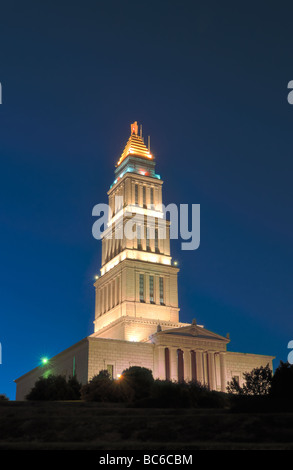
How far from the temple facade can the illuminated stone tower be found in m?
0.12

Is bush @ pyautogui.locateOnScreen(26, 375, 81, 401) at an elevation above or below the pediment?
below

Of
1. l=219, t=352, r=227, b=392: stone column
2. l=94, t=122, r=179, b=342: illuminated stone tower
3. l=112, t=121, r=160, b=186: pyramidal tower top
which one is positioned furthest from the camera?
l=112, t=121, r=160, b=186: pyramidal tower top

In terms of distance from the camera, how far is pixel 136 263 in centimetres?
7188

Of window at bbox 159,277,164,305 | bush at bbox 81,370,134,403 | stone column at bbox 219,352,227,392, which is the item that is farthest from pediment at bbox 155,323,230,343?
bush at bbox 81,370,134,403

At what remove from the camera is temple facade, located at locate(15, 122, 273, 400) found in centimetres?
6141

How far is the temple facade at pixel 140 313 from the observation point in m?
61.4

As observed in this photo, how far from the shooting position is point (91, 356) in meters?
59.3

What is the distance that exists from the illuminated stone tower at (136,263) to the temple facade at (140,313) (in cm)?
12

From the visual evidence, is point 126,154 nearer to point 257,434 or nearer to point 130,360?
point 130,360

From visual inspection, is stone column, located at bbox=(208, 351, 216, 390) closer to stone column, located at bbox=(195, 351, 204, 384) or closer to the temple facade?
the temple facade

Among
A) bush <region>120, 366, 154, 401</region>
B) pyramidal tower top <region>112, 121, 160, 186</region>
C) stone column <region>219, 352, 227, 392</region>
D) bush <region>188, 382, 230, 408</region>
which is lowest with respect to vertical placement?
bush <region>188, 382, 230, 408</region>

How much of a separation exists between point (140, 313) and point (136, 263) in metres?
6.61

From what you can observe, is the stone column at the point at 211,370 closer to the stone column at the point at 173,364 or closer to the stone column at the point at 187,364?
the stone column at the point at 187,364
